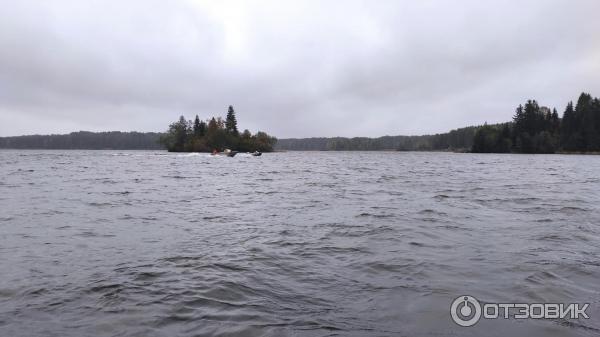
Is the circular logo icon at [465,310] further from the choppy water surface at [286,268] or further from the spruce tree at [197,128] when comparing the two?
the spruce tree at [197,128]

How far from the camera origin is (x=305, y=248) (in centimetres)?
977

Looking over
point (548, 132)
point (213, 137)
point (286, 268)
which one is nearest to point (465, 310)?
point (286, 268)

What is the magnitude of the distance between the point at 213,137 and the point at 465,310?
5344 inches

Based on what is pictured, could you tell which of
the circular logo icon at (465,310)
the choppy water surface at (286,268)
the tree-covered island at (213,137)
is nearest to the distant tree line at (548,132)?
the tree-covered island at (213,137)

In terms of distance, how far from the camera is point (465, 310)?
19.6 feet

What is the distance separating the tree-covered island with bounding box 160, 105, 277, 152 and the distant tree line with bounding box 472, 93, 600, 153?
79.5 m

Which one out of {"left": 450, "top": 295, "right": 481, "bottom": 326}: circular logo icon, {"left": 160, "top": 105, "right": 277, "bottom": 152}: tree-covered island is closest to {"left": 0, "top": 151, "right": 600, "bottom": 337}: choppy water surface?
{"left": 450, "top": 295, "right": 481, "bottom": 326}: circular logo icon

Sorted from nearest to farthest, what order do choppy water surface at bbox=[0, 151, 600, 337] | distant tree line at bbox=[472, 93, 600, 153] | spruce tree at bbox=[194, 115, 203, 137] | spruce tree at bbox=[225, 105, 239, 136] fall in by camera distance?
1. choppy water surface at bbox=[0, 151, 600, 337]
2. distant tree line at bbox=[472, 93, 600, 153]
3. spruce tree at bbox=[225, 105, 239, 136]
4. spruce tree at bbox=[194, 115, 203, 137]

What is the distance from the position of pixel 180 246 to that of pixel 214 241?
0.89 metres

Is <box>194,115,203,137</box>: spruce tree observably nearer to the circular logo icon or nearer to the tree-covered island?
the tree-covered island

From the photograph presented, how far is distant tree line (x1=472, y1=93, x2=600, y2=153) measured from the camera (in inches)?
5113

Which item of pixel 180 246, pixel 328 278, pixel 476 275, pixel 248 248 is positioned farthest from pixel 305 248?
pixel 476 275

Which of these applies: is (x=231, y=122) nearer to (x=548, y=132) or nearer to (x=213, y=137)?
(x=213, y=137)

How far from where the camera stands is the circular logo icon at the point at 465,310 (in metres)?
5.60
